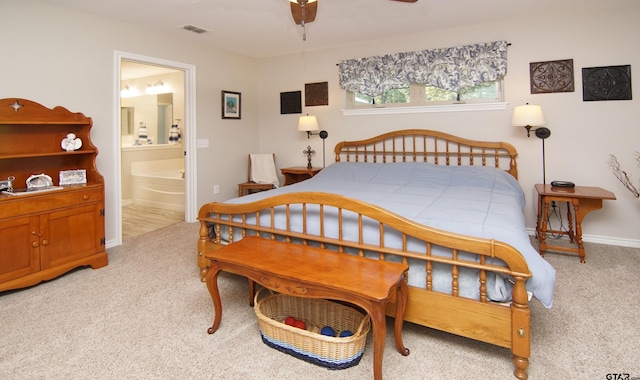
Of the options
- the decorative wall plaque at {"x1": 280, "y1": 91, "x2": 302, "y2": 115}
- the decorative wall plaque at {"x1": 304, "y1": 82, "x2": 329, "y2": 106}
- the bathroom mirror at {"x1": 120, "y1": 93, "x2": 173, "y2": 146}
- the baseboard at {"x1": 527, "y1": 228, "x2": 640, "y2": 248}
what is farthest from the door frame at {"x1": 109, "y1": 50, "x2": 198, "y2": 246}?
the baseboard at {"x1": 527, "y1": 228, "x2": 640, "y2": 248}

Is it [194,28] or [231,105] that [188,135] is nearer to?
[231,105]

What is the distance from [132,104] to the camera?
723cm

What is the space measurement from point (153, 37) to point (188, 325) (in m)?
3.36

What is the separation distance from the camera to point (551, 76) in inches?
149

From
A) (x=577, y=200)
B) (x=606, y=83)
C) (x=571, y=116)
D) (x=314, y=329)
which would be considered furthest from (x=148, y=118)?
(x=606, y=83)

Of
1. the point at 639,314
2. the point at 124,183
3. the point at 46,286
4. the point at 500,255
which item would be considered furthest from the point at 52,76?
the point at 639,314

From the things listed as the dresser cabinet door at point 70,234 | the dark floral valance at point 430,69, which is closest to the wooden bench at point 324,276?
the dresser cabinet door at point 70,234

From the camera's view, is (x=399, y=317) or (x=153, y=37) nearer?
(x=399, y=317)

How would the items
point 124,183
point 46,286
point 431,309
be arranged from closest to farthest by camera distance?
point 431,309 → point 46,286 → point 124,183

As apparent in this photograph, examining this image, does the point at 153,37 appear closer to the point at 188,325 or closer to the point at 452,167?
the point at 188,325

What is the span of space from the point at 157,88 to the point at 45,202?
15.4 ft

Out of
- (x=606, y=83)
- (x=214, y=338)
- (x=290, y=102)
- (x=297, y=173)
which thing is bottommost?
(x=214, y=338)

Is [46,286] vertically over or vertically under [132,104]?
under

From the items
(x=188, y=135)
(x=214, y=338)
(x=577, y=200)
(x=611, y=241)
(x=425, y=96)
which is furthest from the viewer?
(x=188, y=135)
